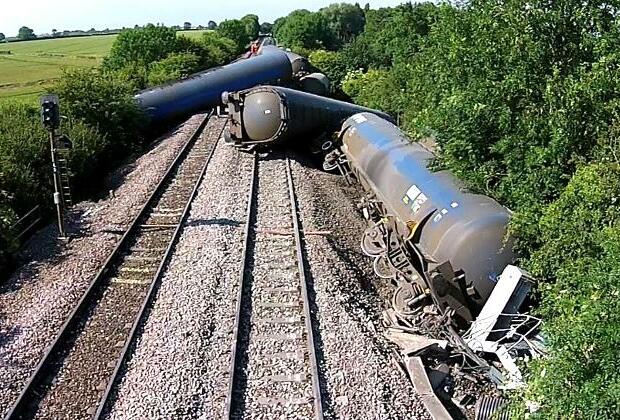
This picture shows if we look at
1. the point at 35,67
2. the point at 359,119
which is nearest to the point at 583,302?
the point at 359,119

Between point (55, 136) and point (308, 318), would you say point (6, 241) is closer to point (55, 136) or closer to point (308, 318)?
point (55, 136)

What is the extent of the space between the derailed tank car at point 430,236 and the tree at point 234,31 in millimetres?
86028

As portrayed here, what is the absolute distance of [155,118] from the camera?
34.8 m

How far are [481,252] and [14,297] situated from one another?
9400mm

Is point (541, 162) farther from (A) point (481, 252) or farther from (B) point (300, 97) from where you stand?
(B) point (300, 97)

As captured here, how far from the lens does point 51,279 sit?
48.9 feet

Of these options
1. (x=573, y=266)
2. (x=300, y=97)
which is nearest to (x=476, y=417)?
(x=573, y=266)

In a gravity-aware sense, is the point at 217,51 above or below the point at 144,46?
below

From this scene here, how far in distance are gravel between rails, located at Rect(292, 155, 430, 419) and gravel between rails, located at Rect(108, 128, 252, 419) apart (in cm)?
174

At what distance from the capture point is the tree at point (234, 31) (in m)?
103

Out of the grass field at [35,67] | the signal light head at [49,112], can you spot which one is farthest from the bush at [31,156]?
the grass field at [35,67]

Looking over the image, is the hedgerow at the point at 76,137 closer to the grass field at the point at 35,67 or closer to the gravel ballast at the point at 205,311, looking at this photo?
the gravel ballast at the point at 205,311

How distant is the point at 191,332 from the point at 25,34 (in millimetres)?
160308

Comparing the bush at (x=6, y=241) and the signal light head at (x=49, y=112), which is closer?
the bush at (x=6, y=241)
